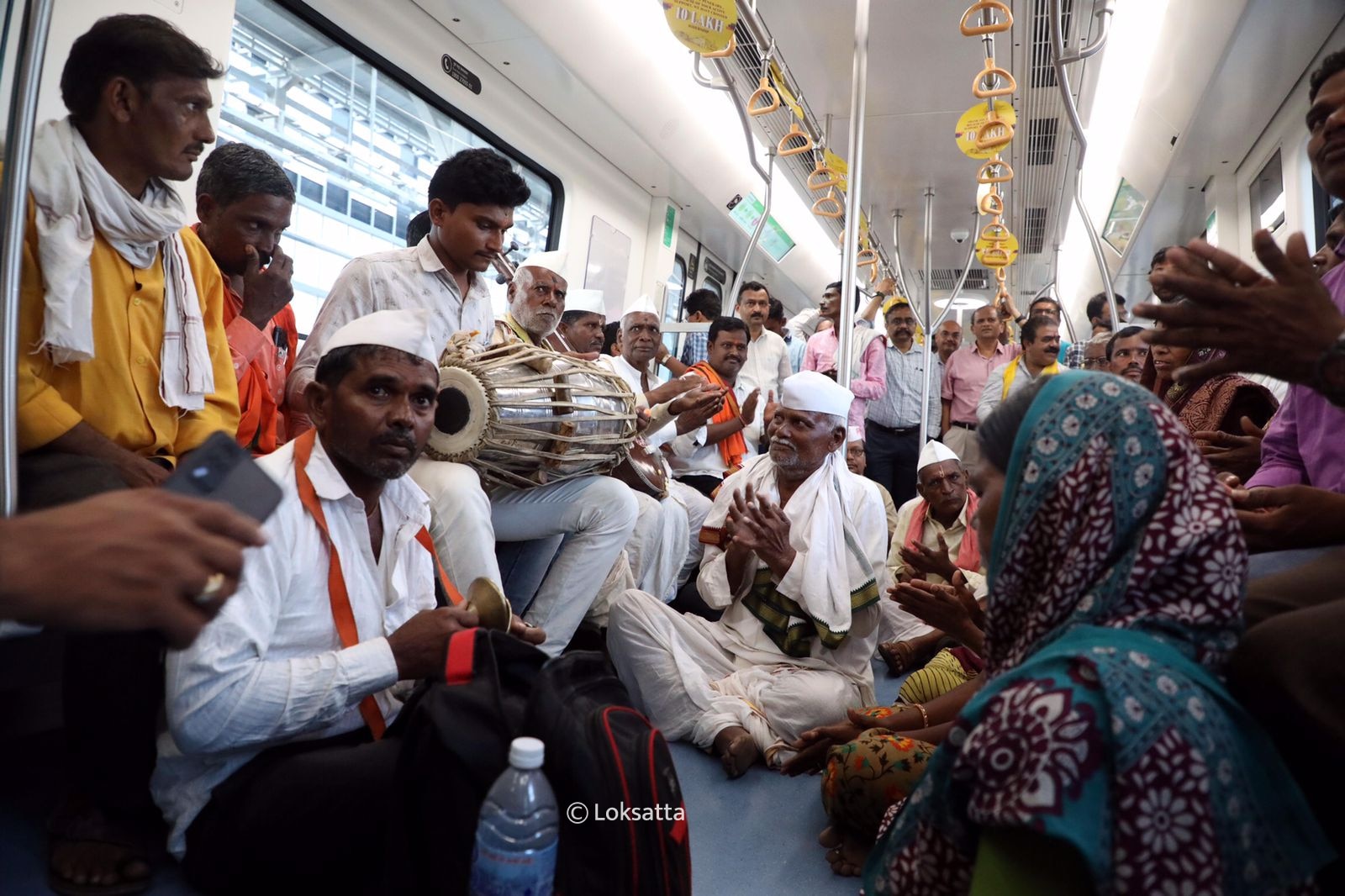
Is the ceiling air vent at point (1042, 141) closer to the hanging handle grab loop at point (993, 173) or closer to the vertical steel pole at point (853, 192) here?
the hanging handle grab loop at point (993, 173)

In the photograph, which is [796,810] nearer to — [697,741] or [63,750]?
[697,741]

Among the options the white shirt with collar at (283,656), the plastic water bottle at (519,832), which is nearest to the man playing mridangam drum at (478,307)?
the white shirt with collar at (283,656)

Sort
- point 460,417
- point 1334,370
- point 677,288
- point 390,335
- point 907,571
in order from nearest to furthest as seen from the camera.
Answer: point 1334,370 → point 390,335 → point 460,417 → point 907,571 → point 677,288

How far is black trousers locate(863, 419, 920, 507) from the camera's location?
627cm

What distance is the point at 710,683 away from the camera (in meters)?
2.73

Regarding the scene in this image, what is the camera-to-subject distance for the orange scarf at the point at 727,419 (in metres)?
4.64

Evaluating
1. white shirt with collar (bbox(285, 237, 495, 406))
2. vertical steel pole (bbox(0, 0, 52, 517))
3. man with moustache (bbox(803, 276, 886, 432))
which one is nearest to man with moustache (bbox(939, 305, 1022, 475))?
man with moustache (bbox(803, 276, 886, 432))

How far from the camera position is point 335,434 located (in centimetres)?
185

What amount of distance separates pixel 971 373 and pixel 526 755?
18.5 ft

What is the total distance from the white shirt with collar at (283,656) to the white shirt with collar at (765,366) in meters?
4.17

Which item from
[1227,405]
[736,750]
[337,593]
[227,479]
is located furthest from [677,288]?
[227,479]

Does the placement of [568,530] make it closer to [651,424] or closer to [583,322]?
[651,424]

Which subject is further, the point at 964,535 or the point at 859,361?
the point at 859,361

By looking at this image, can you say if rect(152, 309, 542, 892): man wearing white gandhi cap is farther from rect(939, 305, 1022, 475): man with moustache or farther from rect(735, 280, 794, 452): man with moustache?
rect(939, 305, 1022, 475): man with moustache
